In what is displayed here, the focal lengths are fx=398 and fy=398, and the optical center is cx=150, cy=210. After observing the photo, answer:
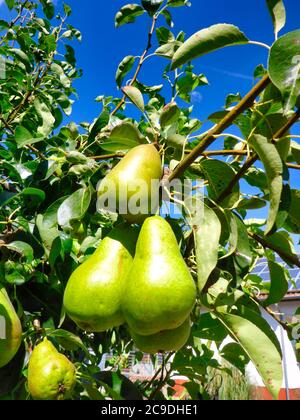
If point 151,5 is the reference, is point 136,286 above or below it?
below

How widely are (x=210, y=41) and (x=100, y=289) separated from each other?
533 mm

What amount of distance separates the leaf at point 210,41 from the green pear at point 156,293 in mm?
384

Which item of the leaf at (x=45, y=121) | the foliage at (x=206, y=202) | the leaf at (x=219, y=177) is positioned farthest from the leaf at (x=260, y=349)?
the leaf at (x=45, y=121)

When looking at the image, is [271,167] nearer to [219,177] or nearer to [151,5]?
[219,177]

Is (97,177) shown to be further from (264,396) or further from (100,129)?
(264,396)

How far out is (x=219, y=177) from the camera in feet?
3.10

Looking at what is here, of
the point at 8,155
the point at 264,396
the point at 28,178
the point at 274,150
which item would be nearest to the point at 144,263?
the point at 274,150

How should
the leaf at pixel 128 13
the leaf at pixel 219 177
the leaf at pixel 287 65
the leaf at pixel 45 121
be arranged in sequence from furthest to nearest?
1. the leaf at pixel 128 13
2. the leaf at pixel 45 121
3. the leaf at pixel 219 177
4. the leaf at pixel 287 65

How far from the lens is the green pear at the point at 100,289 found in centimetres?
75

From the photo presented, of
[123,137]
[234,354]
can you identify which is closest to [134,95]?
[123,137]

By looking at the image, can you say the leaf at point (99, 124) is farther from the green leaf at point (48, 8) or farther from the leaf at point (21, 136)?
the green leaf at point (48, 8)

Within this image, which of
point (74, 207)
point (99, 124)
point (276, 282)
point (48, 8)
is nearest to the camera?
point (74, 207)

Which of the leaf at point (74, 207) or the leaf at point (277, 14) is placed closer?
the leaf at point (277, 14)
